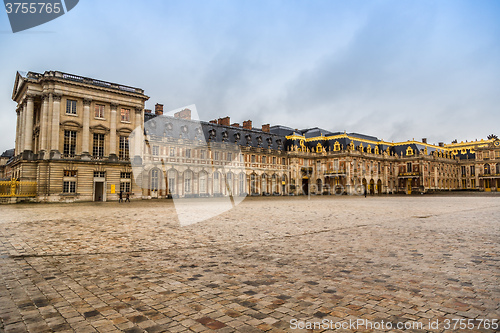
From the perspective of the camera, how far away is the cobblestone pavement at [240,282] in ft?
13.4

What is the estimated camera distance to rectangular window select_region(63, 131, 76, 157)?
35.6 m

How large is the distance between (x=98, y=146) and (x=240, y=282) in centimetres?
3717

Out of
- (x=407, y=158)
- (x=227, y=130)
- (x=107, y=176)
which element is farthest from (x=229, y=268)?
(x=407, y=158)

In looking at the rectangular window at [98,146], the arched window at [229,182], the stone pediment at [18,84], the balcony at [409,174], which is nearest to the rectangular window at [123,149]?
the rectangular window at [98,146]

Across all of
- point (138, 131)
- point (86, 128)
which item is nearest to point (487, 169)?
point (138, 131)

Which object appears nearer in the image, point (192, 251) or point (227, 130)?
point (192, 251)

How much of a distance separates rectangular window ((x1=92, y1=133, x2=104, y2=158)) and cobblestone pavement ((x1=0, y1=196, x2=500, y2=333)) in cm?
2938

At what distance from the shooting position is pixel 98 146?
37.8m

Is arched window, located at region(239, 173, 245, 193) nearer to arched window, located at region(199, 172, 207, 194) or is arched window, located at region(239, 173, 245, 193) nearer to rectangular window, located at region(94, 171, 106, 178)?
arched window, located at region(199, 172, 207, 194)

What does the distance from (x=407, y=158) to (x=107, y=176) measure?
68.1 metres

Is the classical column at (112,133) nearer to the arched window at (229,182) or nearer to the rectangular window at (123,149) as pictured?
the rectangular window at (123,149)

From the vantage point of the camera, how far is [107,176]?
1471 inches

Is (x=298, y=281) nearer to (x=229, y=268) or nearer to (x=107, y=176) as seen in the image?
(x=229, y=268)

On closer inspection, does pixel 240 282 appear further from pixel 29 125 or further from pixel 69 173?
pixel 29 125
